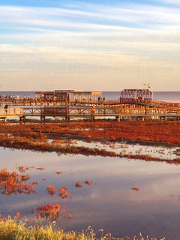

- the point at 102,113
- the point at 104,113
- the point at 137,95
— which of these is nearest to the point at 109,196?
the point at 104,113

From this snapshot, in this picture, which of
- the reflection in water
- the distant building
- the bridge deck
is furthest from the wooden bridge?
the reflection in water

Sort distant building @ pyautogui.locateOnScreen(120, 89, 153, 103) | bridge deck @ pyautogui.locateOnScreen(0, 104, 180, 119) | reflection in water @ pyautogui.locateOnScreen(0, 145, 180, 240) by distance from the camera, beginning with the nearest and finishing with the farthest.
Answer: reflection in water @ pyautogui.locateOnScreen(0, 145, 180, 240) < bridge deck @ pyautogui.locateOnScreen(0, 104, 180, 119) < distant building @ pyautogui.locateOnScreen(120, 89, 153, 103)

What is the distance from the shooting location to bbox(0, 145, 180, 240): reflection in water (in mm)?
11383

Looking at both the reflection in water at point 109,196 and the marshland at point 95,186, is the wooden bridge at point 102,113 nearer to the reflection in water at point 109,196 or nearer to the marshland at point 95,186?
the marshland at point 95,186

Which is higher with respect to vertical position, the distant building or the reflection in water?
the distant building

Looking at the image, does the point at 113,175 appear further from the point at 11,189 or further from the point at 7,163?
the point at 7,163

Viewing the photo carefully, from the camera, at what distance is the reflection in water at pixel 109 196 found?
1138 centimetres

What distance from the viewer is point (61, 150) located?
85.7 ft

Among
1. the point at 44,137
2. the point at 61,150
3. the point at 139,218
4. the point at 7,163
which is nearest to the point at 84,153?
the point at 61,150

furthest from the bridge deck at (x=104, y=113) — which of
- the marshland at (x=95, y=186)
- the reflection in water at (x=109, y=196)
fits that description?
the reflection in water at (x=109, y=196)

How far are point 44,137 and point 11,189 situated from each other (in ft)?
58.0

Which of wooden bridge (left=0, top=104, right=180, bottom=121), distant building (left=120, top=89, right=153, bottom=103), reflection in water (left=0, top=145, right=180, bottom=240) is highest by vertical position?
distant building (left=120, top=89, right=153, bottom=103)

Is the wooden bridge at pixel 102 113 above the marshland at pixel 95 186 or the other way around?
above

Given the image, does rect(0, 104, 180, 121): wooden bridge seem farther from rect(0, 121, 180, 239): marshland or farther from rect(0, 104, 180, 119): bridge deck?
rect(0, 121, 180, 239): marshland
